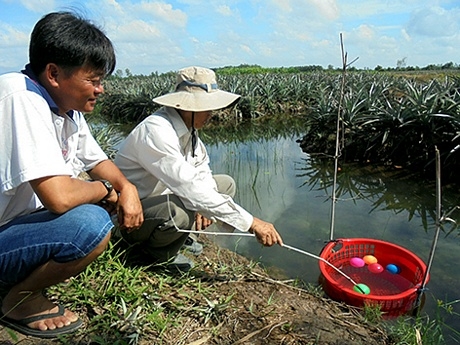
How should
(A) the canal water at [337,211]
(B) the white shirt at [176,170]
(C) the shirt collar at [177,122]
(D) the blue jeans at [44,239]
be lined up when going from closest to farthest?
(D) the blue jeans at [44,239] < (B) the white shirt at [176,170] < (C) the shirt collar at [177,122] < (A) the canal water at [337,211]

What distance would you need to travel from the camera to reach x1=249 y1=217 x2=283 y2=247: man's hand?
5.79ft

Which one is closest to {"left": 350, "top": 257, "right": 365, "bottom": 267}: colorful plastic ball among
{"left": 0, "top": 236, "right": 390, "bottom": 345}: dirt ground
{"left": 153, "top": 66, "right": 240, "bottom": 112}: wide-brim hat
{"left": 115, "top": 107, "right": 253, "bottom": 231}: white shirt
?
{"left": 0, "top": 236, "right": 390, "bottom": 345}: dirt ground

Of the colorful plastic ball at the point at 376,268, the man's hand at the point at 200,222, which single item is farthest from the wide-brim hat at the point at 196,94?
the colorful plastic ball at the point at 376,268

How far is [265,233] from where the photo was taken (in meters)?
1.77

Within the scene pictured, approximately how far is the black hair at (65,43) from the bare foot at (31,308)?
838 millimetres

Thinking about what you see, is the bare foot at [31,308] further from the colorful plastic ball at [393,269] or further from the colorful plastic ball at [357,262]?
the colorful plastic ball at [393,269]

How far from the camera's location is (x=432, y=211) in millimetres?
3447

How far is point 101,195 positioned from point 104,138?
3.61 m

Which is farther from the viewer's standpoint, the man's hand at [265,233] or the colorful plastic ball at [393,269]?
the colorful plastic ball at [393,269]

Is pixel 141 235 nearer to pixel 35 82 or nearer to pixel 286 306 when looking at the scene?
pixel 286 306

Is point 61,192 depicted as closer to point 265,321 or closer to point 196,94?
point 196,94

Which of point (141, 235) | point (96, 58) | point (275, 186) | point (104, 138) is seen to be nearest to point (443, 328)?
point (141, 235)

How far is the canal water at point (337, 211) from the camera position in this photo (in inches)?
98.6

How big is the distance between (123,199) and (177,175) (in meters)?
0.26
